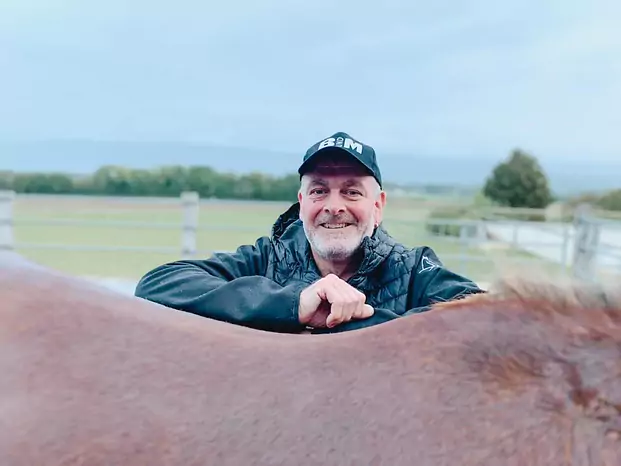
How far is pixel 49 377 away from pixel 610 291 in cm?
79

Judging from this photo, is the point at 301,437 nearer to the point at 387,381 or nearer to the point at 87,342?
the point at 387,381

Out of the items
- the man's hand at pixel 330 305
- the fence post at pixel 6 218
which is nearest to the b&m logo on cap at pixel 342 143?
the man's hand at pixel 330 305

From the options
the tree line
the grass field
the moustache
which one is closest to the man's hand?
the moustache

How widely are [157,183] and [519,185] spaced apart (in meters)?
13.6

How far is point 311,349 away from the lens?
2.95 feet

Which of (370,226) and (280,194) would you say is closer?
(370,226)

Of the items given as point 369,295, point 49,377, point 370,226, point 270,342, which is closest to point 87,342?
point 49,377

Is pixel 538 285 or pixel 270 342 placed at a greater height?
pixel 538 285

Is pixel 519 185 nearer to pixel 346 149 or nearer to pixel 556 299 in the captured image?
pixel 346 149

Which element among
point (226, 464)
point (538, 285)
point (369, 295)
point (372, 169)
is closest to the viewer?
point (226, 464)

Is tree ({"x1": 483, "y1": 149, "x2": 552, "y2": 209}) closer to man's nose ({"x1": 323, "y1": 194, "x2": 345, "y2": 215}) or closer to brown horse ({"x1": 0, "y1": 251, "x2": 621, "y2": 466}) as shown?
man's nose ({"x1": 323, "y1": 194, "x2": 345, "y2": 215})

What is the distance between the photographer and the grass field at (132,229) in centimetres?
693

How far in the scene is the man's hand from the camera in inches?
51.1

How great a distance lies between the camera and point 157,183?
10.2m
